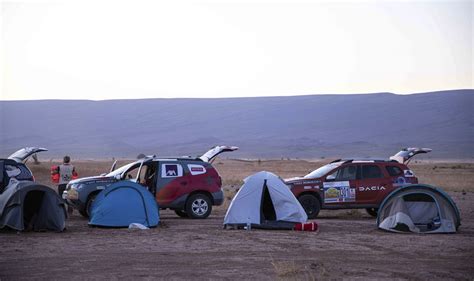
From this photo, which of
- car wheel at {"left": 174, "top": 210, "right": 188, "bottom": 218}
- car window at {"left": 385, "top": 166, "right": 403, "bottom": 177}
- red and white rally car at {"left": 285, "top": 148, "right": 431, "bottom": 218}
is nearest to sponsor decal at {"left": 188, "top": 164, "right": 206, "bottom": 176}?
car wheel at {"left": 174, "top": 210, "right": 188, "bottom": 218}

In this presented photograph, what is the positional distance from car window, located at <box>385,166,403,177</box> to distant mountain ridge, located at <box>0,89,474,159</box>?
265 feet

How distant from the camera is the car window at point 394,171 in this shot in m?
22.0

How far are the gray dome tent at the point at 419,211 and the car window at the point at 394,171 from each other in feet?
12.2

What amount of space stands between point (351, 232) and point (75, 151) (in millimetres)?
105339

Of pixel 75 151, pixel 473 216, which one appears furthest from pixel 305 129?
pixel 473 216

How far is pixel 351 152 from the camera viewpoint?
4289 inches

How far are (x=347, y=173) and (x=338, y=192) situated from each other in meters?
0.68

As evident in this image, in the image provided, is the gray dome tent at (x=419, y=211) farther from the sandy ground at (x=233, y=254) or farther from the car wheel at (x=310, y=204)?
the car wheel at (x=310, y=204)

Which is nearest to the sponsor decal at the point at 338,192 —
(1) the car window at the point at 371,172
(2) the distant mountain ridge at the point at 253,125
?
(1) the car window at the point at 371,172

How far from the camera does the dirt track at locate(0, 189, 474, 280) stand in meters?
11.7

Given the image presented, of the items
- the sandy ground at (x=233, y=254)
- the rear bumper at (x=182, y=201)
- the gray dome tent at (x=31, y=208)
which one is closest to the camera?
the sandy ground at (x=233, y=254)

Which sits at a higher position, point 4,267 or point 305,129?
point 305,129

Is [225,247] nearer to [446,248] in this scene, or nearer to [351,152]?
[446,248]

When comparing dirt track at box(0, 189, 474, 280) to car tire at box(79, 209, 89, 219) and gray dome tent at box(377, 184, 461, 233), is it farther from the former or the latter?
car tire at box(79, 209, 89, 219)
